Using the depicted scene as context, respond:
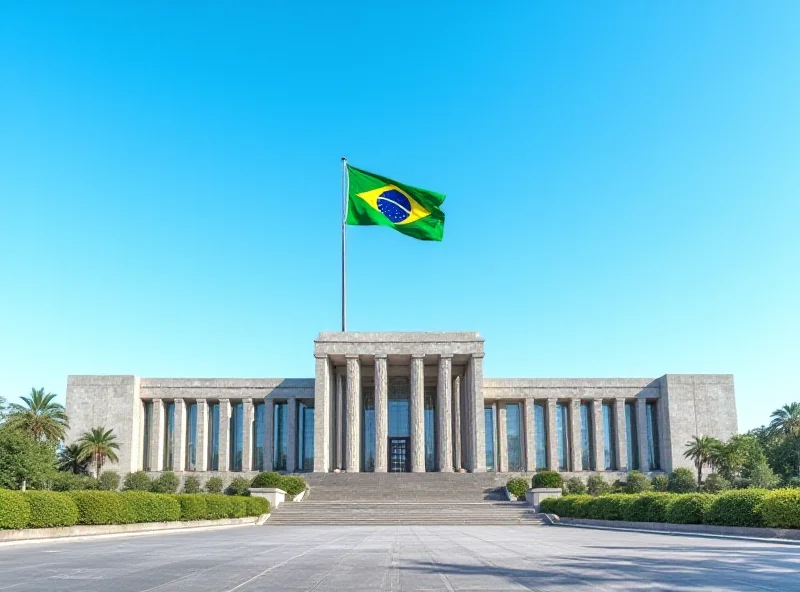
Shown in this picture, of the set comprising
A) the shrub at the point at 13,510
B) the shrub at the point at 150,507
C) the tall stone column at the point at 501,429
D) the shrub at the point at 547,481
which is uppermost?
the tall stone column at the point at 501,429

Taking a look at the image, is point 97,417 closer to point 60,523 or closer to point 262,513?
point 262,513

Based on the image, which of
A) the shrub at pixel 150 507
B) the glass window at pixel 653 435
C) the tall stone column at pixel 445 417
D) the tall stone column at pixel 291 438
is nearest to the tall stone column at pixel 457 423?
the tall stone column at pixel 445 417

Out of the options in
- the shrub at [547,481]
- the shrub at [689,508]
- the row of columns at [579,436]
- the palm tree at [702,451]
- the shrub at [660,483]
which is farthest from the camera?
the row of columns at [579,436]

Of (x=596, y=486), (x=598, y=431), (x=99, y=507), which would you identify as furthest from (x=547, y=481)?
(x=99, y=507)

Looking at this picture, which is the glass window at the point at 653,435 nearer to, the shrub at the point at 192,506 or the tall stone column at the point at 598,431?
the tall stone column at the point at 598,431

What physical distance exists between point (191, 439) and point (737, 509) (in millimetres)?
51004

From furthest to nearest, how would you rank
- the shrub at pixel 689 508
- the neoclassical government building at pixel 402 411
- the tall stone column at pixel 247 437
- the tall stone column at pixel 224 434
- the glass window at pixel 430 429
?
the glass window at pixel 430 429, the tall stone column at pixel 224 434, the tall stone column at pixel 247 437, the neoclassical government building at pixel 402 411, the shrub at pixel 689 508

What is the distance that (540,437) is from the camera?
6369 cm

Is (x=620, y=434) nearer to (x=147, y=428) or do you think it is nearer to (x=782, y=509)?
(x=147, y=428)

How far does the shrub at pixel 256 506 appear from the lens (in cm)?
3362

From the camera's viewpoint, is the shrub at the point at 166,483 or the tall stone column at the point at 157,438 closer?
the shrub at the point at 166,483

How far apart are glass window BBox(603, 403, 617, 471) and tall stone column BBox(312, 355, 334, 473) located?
2229 cm

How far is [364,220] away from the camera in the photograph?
43.7 meters

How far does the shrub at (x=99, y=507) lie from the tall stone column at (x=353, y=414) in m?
29.4
